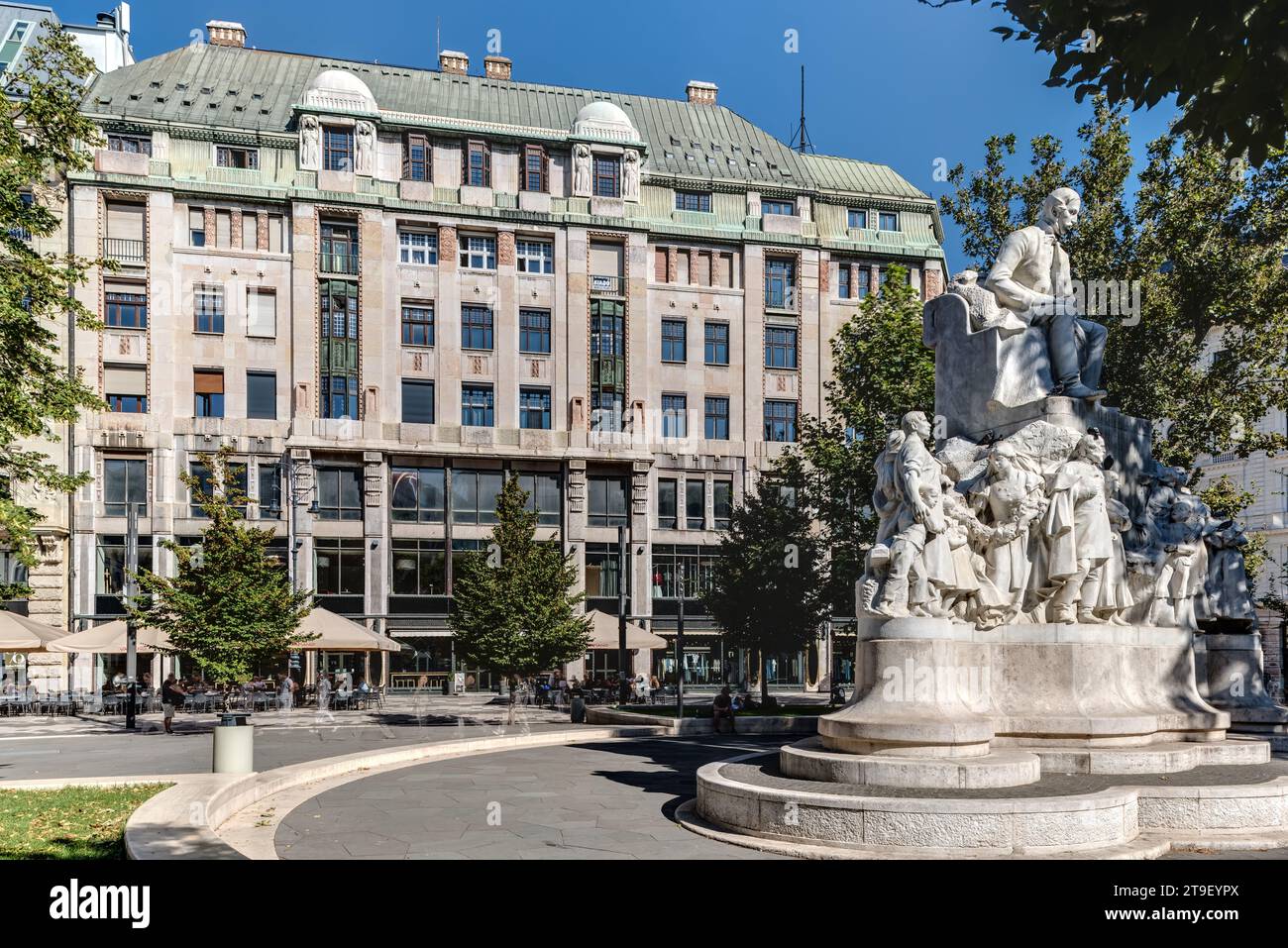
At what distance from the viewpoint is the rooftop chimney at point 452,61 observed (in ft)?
181

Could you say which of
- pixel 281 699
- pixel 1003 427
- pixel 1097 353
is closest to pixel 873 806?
pixel 1003 427

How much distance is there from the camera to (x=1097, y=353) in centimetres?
Result: 1402

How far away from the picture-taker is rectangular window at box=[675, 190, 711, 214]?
53.1 metres

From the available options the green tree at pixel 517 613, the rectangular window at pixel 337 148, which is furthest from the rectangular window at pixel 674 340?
the green tree at pixel 517 613

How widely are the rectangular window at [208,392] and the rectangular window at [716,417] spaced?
21078 millimetres

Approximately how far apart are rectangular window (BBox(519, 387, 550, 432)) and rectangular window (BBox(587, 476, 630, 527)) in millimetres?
3263

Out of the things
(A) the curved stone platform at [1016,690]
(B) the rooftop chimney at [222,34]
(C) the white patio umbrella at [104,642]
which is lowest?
(C) the white patio umbrella at [104,642]

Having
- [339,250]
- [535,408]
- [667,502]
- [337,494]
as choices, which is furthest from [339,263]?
[667,502]

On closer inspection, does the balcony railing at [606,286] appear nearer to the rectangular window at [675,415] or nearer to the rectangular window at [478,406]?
the rectangular window at [675,415]

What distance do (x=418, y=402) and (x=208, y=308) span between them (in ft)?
30.8

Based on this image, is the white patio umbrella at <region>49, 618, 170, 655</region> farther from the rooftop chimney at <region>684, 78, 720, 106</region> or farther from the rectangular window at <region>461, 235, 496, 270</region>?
the rooftop chimney at <region>684, 78, 720, 106</region>

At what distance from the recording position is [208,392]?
154 feet

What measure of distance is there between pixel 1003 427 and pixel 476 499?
37.3 meters
